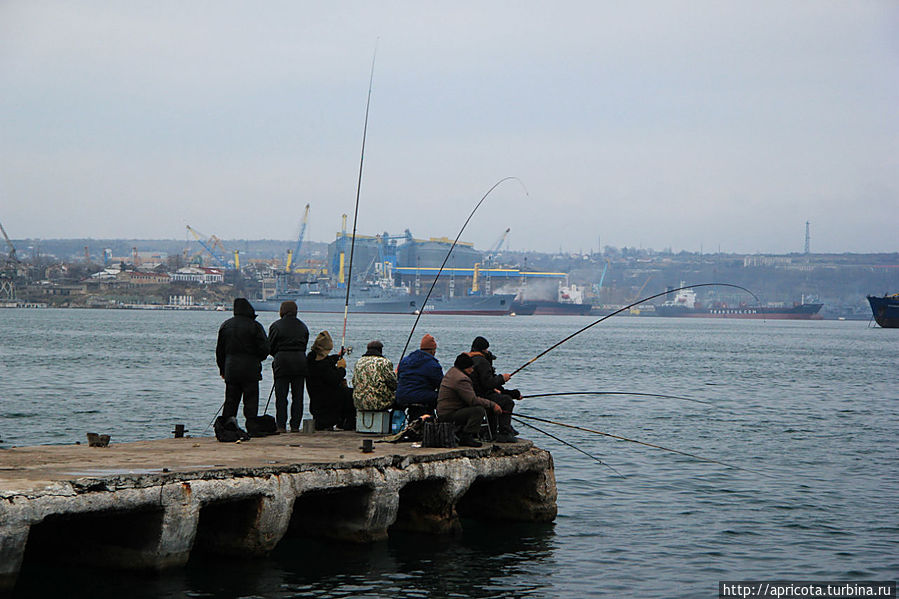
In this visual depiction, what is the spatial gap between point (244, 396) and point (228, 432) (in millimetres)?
433

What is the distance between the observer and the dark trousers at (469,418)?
436 inches

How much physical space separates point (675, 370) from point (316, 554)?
131 ft

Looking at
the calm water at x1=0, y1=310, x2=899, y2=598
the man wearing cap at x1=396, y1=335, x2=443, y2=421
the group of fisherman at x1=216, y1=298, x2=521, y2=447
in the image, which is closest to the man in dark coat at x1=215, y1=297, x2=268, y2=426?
the group of fisherman at x1=216, y1=298, x2=521, y2=447

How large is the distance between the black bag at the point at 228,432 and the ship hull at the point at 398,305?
152m

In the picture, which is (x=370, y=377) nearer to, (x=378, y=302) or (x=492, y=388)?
(x=492, y=388)

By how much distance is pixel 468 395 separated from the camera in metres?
11.0

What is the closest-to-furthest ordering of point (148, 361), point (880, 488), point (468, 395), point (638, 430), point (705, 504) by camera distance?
point (468, 395) → point (705, 504) → point (880, 488) → point (638, 430) → point (148, 361)

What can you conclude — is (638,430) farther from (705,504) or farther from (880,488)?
(705,504)

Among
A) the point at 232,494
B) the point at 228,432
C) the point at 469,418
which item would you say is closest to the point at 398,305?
the point at 228,432

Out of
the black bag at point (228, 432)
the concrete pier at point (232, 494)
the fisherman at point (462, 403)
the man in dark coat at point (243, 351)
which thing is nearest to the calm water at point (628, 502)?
the concrete pier at point (232, 494)

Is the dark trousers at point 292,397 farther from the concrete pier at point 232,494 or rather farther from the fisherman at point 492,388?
the fisherman at point 492,388

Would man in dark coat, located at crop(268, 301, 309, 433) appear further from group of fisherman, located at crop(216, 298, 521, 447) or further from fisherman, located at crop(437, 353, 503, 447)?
fisherman, located at crop(437, 353, 503, 447)

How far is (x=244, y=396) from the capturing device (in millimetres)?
11508

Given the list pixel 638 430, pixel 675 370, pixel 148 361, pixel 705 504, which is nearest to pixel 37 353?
pixel 148 361
